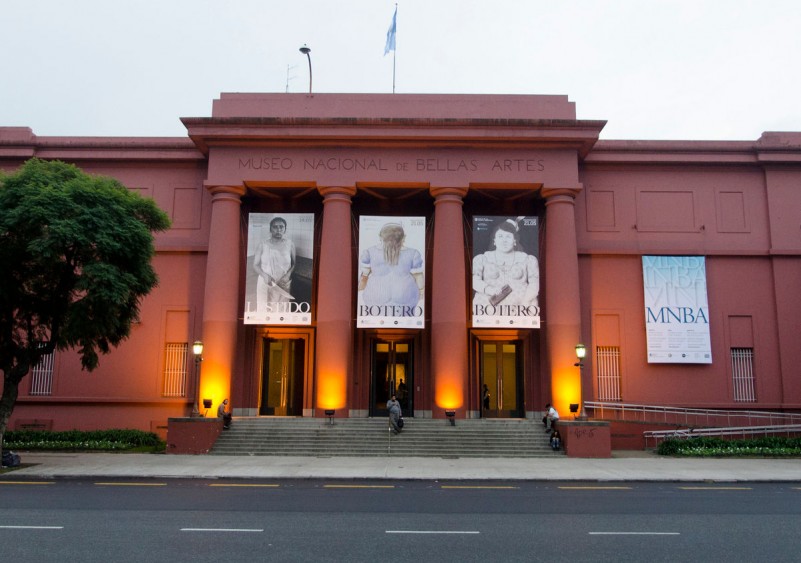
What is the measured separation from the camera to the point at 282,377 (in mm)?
29422

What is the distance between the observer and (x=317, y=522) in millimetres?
10750

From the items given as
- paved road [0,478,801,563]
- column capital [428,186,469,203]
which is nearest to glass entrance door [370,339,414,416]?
column capital [428,186,469,203]

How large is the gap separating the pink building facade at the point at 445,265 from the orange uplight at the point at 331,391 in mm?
83

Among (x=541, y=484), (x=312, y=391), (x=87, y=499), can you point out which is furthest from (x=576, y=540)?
(x=312, y=391)

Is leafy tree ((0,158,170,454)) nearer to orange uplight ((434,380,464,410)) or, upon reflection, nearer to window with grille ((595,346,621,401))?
orange uplight ((434,380,464,410))

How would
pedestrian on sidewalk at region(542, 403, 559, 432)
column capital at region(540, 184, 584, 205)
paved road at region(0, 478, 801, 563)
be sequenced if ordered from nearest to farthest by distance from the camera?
paved road at region(0, 478, 801, 563) < pedestrian on sidewalk at region(542, 403, 559, 432) < column capital at region(540, 184, 584, 205)

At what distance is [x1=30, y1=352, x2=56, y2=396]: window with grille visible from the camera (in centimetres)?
2783

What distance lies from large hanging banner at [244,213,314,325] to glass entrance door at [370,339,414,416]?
4.31 m

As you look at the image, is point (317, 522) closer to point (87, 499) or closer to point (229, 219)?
point (87, 499)

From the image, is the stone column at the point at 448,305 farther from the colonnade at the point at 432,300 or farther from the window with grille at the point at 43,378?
the window with grille at the point at 43,378

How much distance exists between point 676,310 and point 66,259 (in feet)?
73.7

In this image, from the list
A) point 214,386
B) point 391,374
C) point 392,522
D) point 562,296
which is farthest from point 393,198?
point 392,522

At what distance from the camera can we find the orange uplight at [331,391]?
25734mm

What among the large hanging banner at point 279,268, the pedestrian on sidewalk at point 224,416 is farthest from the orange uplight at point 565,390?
the pedestrian on sidewalk at point 224,416
